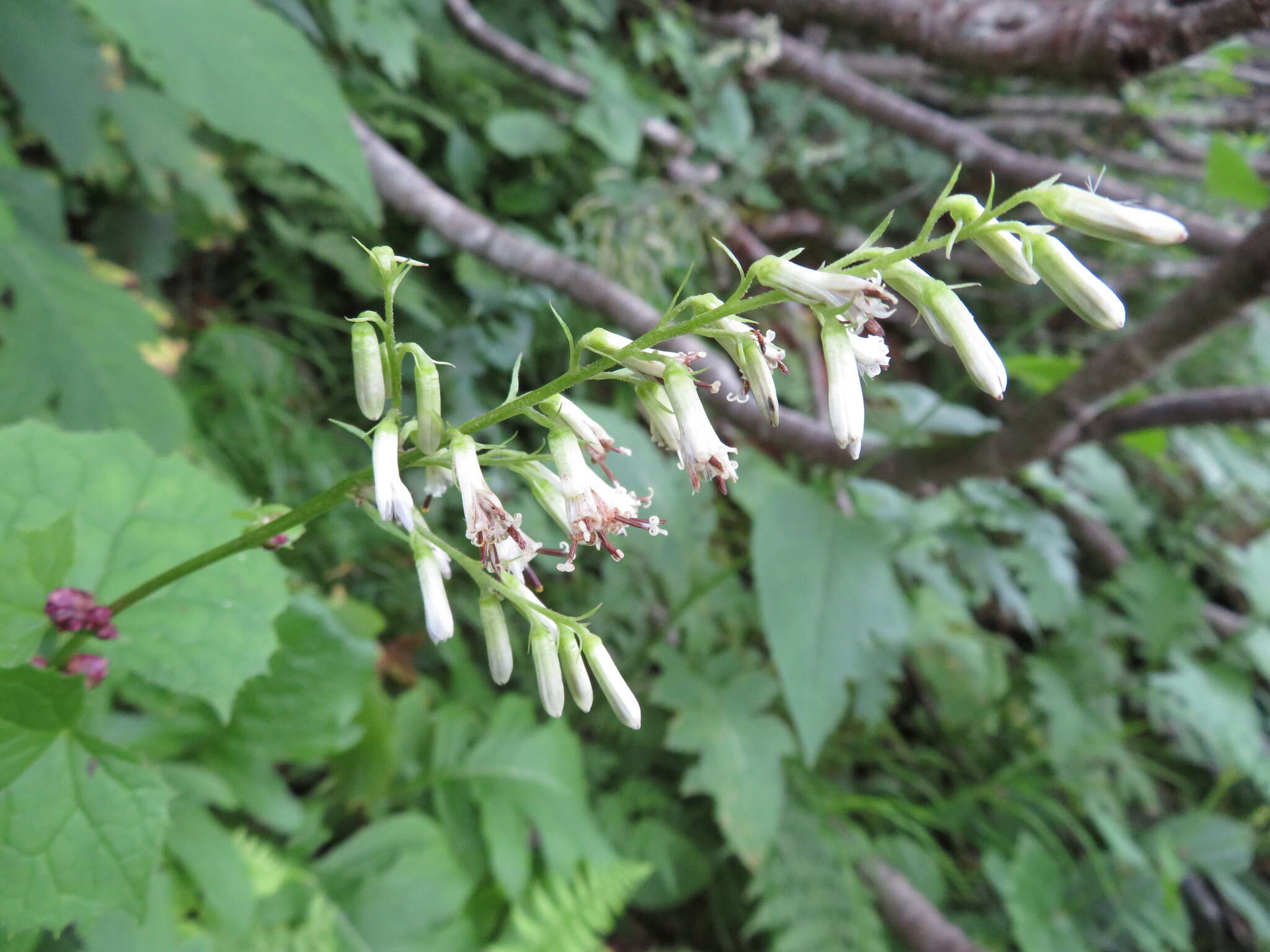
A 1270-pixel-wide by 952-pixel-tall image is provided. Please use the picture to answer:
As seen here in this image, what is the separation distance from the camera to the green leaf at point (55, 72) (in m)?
2.86

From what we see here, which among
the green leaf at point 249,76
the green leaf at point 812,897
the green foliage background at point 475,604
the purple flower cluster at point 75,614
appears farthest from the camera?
the green leaf at point 812,897

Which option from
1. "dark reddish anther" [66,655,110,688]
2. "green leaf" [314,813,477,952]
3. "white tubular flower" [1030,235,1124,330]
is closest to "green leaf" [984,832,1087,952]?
"green leaf" [314,813,477,952]

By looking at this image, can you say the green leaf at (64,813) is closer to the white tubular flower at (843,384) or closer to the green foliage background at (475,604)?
the green foliage background at (475,604)

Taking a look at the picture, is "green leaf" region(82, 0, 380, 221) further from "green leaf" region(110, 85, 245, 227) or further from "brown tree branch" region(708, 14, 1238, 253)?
"brown tree branch" region(708, 14, 1238, 253)

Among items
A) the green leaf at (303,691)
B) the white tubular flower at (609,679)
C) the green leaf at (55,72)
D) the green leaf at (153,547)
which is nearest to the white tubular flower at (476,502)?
Result: the white tubular flower at (609,679)

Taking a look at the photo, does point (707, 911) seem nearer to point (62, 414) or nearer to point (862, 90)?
point (62, 414)

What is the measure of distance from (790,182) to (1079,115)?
227 cm

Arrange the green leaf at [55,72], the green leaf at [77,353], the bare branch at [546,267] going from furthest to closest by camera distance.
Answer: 1. the bare branch at [546,267]
2. the green leaf at [55,72]
3. the green leaf at [77,353]

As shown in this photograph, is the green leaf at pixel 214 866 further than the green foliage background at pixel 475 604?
Yes

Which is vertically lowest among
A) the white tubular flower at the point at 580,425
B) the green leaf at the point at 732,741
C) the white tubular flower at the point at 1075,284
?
the green leaf at the point at 732,741

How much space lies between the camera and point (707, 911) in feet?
13.0

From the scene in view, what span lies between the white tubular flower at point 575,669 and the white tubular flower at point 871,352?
62cm

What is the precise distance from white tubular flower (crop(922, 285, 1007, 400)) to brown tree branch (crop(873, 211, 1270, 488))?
2067mm

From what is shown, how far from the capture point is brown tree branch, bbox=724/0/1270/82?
269 cm
